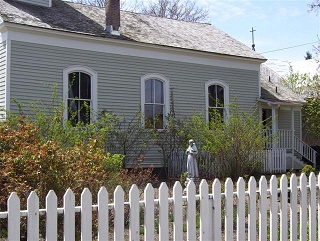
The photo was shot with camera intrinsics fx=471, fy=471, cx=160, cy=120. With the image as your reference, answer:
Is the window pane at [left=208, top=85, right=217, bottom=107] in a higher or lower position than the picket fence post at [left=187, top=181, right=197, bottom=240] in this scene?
higher

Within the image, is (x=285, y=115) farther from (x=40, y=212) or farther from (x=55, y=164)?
(x=40, y=212)

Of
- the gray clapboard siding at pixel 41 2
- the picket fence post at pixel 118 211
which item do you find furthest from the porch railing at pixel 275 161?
the picket fence post at pixel 118 211

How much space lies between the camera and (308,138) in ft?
92.6

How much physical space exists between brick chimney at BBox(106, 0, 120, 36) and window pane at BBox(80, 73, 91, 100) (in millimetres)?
1930

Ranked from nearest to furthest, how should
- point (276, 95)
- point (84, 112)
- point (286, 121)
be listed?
point (84, 112), point (276, 95), point (286, 121)

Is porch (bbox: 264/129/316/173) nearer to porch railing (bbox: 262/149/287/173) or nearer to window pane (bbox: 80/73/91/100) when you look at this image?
porch railing (bbox: 262/149/287/173)

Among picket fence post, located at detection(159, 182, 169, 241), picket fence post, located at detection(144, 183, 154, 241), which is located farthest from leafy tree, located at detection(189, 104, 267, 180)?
picket fence post, located at detection(144, 183, 154, 241)

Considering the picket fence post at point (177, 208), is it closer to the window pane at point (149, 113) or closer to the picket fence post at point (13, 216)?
the picket fence post at point (13, 216)

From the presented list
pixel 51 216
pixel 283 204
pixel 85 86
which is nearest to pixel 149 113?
pixel 85 86

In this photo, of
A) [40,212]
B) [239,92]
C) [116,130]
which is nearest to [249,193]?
[40,212]

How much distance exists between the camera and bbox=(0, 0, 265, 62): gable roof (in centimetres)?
1553

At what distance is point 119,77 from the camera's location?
1708cm

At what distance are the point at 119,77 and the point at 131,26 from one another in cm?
278

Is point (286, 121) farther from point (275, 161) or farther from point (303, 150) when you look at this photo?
point (275, 161)
